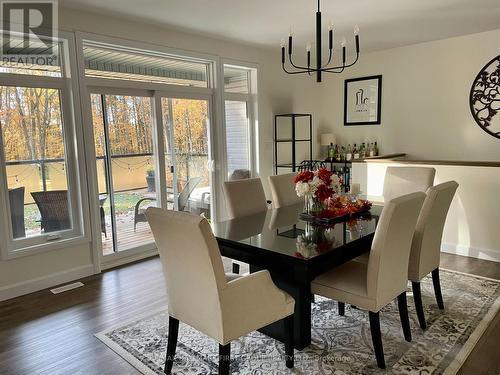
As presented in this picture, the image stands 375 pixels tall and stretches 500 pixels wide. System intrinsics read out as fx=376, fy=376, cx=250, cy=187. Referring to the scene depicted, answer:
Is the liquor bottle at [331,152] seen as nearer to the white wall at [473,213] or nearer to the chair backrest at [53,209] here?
the white wall at [473,213]

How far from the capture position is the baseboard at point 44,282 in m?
3.38

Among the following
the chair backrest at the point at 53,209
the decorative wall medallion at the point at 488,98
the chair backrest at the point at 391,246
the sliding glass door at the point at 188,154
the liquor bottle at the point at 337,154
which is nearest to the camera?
the chair backrest at the point at 391,246

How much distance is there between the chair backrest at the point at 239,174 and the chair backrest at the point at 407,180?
2210 millimetres

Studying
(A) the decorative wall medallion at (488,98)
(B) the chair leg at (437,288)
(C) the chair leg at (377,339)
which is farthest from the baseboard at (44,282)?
(A) the decorative wall medallion at (488,98)

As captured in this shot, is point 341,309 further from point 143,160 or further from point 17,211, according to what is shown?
point 17,211

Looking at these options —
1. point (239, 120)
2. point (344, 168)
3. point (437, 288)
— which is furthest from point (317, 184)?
point (344, 168)

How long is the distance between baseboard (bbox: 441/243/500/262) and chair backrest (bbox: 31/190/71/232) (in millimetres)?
4176

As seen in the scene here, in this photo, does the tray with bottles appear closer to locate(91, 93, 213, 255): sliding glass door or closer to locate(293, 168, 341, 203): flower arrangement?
locate(91, 93, 213, 255): sliding glass door

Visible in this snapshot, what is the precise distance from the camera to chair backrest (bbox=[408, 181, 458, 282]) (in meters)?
2.58

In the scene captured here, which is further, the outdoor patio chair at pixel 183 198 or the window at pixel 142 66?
the outdoor patio chair at pixel 183 198

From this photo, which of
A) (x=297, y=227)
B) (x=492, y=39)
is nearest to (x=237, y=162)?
(x=297, y=227)

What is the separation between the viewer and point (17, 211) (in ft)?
11.4

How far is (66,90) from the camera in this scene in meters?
3.66

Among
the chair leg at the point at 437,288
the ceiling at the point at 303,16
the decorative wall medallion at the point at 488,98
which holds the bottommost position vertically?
the chair leg at the point at 437,288
